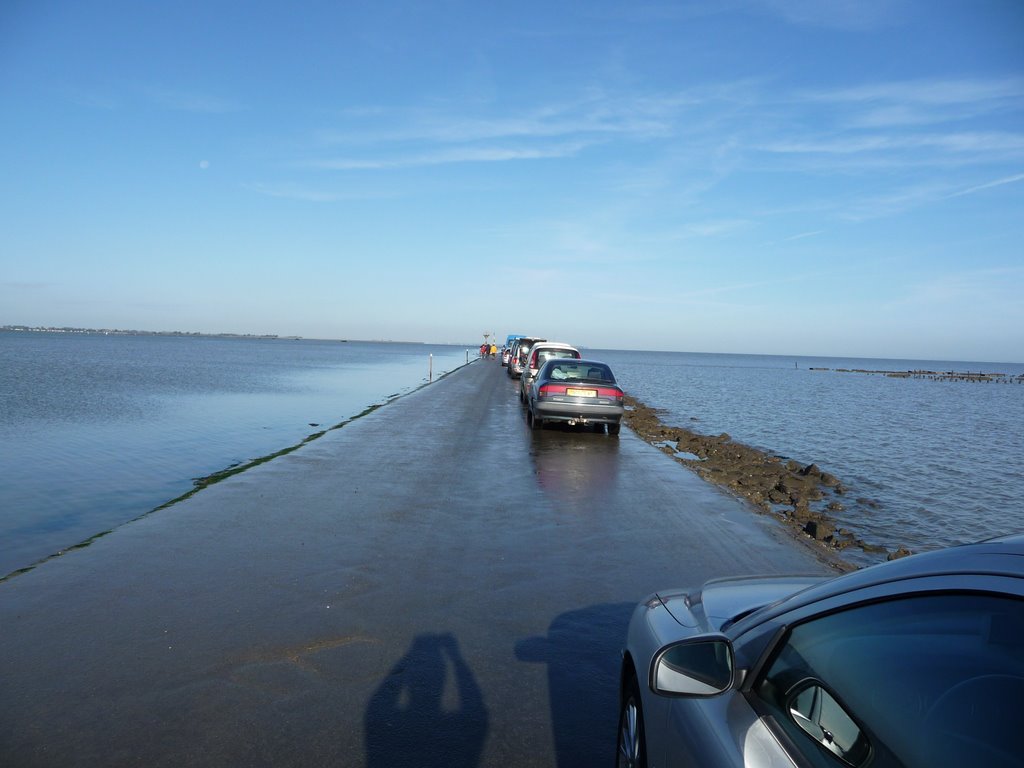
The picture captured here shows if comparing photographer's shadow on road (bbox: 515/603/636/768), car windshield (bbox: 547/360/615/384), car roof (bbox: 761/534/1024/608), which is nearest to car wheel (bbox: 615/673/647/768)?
photographer's shadow on road (bbox: 515/603/636/768)

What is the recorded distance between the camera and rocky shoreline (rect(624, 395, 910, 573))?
30.7 ft

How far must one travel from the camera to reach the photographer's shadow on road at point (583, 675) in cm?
357

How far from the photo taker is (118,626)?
488 cm

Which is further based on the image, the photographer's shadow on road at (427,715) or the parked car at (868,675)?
the photographer's shadow on road at (427,715)

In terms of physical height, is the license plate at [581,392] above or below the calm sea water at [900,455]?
above

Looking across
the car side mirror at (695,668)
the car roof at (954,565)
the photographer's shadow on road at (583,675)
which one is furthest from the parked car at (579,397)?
the car roof at (954,565)

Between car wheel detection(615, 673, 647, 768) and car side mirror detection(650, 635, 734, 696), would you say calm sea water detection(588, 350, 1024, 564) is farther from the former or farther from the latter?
car side mirror detection(650, 635, 734, 696)

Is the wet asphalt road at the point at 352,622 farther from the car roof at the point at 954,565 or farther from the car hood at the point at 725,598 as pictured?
the car roof at the point at 954,565

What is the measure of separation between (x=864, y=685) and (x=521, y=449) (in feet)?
39.4

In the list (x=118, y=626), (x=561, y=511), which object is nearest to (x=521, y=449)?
(x=561, y=511)

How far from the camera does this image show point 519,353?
3728 centimetres

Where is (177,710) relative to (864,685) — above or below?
below

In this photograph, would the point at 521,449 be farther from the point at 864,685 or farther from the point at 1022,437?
the point at 1022,437

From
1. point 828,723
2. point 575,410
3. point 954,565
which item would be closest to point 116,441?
point 575,410
